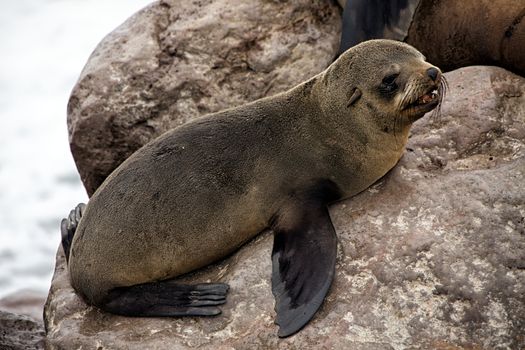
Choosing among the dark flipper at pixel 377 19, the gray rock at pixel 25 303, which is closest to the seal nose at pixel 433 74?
the dark flipper at pixel 377 19

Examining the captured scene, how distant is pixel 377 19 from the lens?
258 inches

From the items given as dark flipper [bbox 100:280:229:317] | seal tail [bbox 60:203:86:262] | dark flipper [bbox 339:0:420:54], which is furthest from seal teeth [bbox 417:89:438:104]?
seal tail [bbox 60:203:86:262]

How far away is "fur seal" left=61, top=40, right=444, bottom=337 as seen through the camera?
15.4 feet

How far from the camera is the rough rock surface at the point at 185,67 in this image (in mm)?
6422

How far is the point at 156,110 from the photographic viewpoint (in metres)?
6.44

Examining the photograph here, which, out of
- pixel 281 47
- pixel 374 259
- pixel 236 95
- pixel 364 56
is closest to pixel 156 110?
pixel 236 95

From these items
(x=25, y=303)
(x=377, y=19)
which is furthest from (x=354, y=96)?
(x=25, y=303)

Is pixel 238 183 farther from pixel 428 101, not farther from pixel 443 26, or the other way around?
pixel 443 26

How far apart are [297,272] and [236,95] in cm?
232

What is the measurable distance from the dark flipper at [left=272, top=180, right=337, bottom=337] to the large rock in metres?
0.06

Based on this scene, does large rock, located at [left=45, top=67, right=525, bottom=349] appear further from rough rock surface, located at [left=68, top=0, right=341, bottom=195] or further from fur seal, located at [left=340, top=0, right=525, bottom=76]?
rough rock surface, located at [left=68, top=0, right=341, bottom=195]

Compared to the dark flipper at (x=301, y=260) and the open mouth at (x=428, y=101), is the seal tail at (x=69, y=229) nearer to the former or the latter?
the dark flipper at (x=301, y=260)

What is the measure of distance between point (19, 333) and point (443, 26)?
138 inches

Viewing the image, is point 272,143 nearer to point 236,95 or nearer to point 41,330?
point 236,95
